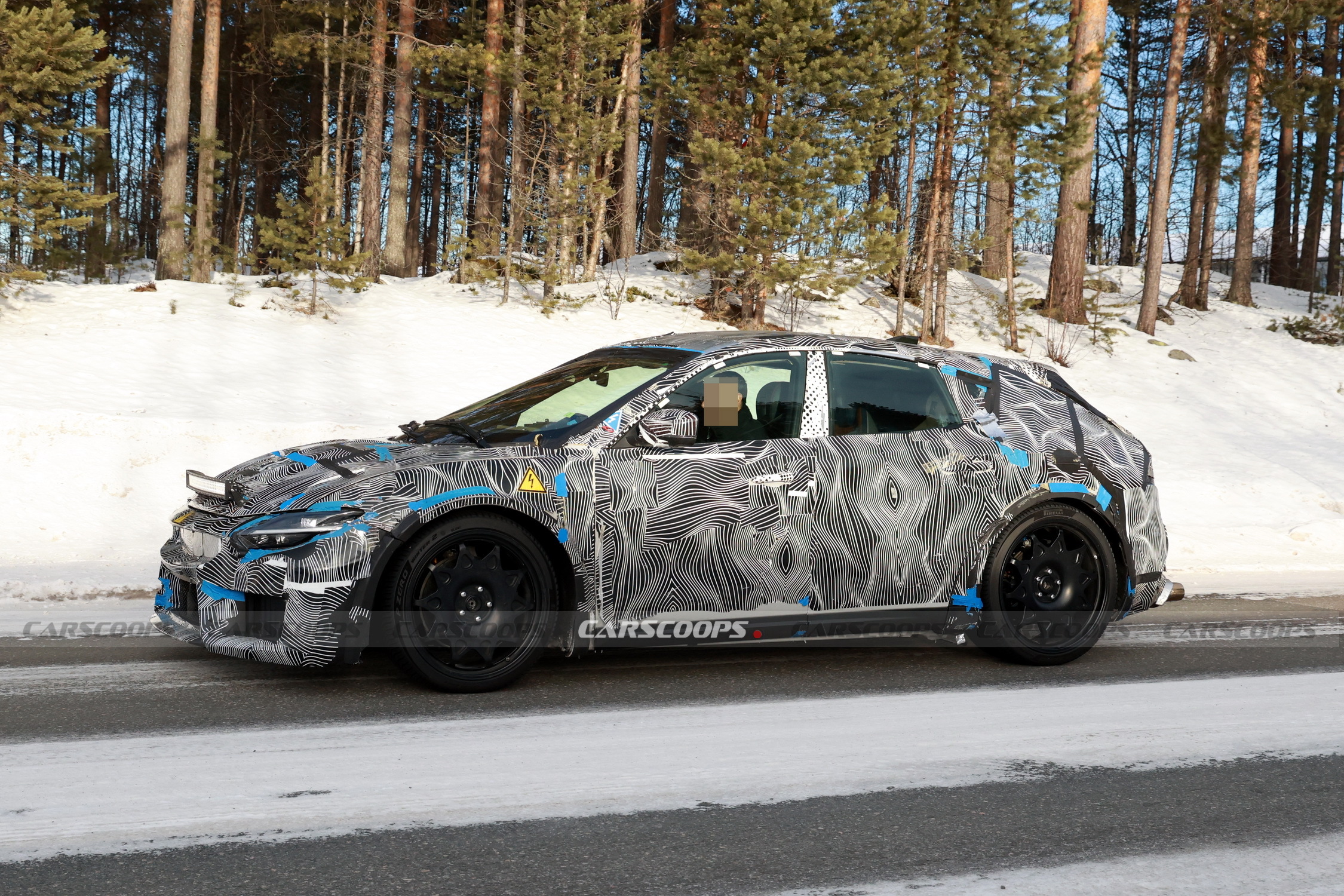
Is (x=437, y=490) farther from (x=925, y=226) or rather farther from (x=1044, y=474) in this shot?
(x=925, y=226)

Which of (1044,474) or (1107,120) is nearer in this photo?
(1044,474)

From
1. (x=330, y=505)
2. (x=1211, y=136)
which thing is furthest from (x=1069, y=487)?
(x=1211, y=136)

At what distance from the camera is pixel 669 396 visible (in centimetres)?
578

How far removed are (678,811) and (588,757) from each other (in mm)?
644

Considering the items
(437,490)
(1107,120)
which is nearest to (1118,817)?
(437,490)

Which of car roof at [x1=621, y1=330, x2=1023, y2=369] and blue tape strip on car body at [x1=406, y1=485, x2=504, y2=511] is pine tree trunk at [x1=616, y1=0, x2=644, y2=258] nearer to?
car roof at [x1=621, y1=330, x2=1023, y2=369]

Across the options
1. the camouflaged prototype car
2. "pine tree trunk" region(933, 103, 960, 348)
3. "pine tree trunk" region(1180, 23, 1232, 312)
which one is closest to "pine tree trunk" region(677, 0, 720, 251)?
"pine tree trunk" region(933, 103, 960, 348)

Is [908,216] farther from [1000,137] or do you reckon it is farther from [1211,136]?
[1211,136]

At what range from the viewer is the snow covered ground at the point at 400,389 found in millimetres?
9695

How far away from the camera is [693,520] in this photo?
18.3 ft

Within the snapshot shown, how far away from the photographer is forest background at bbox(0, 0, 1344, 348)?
1792 centimetres

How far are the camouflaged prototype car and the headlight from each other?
1cm

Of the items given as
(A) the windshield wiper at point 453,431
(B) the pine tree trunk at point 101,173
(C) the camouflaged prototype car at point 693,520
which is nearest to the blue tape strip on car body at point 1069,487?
(C) the camouflaged prototype car at point 693,520

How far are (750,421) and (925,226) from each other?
16.9 m
